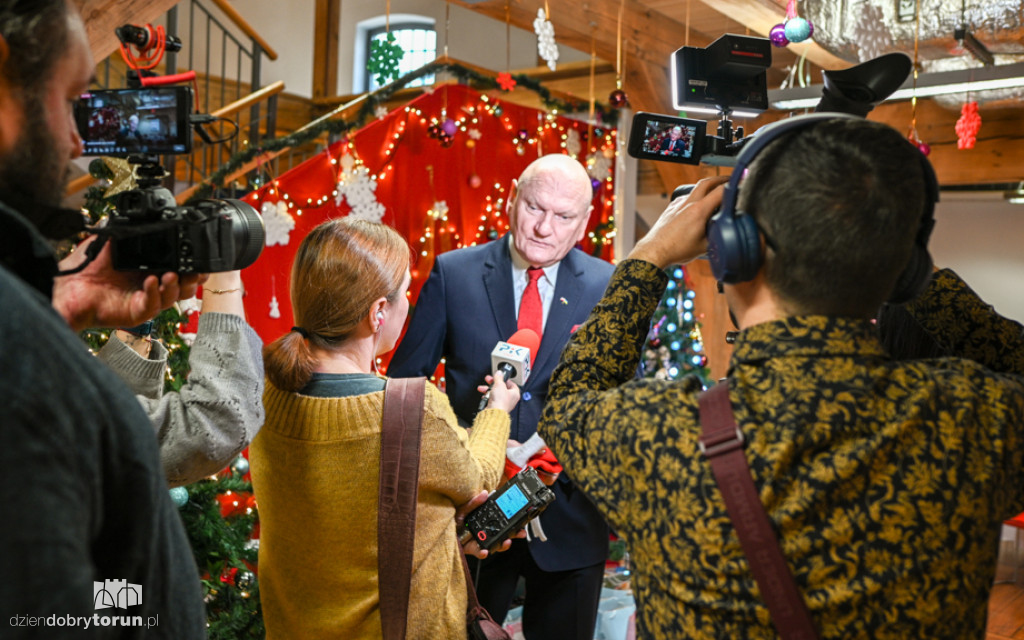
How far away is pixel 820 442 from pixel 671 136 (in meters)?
0.70

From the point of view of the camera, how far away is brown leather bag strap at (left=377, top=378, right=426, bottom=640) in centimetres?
140

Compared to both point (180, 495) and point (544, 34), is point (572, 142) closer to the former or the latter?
point (544, 34)

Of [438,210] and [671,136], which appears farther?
[438,210]

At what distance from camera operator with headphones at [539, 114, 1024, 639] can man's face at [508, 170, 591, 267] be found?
1468mm

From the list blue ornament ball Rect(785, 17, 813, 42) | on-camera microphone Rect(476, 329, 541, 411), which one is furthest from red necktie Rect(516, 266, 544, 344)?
blue ornament ball Rect(785, 17, 813, 42)

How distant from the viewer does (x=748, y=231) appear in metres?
0.94

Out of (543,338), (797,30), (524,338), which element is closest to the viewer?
(524,338)

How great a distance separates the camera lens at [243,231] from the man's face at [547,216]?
128 centimetres

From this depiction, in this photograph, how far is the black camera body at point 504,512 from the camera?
1578 millimetres

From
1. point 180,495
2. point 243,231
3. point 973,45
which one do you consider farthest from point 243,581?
point 973,45

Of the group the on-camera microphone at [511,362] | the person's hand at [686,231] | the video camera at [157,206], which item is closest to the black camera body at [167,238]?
the video camera at [157,206]

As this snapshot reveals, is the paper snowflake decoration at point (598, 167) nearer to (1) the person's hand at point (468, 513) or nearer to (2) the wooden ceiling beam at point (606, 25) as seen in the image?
(2) the wooden ceiling beam at point (606, 25)

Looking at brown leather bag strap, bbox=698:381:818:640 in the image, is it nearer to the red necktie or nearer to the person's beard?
the person's beard

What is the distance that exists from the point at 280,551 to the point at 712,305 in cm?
472
